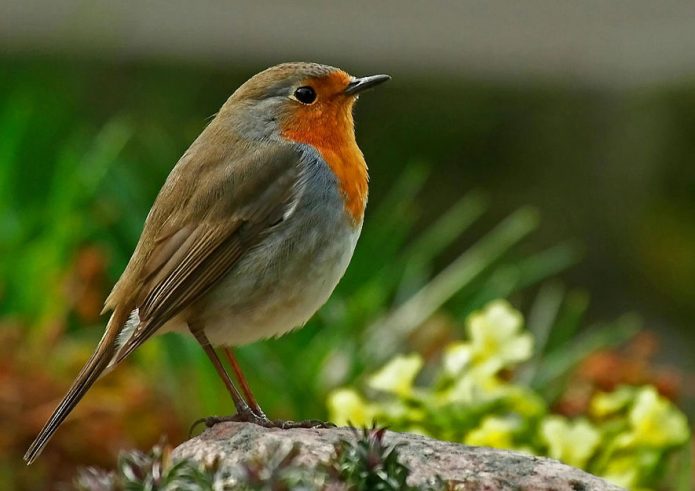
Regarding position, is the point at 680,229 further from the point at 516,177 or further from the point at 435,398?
the point at 435,398

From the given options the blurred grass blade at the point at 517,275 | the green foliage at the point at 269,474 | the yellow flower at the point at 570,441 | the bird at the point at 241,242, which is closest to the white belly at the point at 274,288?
the bird at the point at 241,242

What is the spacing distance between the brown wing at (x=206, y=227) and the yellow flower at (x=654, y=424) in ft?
3.92

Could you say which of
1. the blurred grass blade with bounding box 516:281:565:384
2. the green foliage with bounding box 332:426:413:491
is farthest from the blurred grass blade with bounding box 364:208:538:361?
the green foliage with bounding box 332:426:413:491

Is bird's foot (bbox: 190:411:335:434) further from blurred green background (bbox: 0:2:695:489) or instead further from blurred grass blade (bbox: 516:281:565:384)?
blurred green background (bbox: 0:2:695:489)

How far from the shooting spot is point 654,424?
142 inches

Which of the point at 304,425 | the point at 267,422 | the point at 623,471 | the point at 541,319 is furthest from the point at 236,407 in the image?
the point at 541,319

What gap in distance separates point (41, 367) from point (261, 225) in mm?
1723

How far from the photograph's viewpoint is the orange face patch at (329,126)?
3602 millimetres

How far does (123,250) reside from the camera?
5262 mm

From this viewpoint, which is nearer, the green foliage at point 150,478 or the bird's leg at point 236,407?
the green foliage at point 150,478

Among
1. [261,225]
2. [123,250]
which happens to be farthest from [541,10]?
[261,225]

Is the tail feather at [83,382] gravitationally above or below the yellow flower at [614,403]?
below

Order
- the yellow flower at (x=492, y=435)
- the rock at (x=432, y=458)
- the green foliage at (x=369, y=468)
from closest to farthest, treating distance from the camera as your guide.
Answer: the green foliage at (x=369, y=468), the rock at (x=432, y=458), the yellow flower at (x=492, y=435)

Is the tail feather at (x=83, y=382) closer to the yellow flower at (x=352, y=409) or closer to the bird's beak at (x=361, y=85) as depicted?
the yellow flower at (x=352, y=409)
